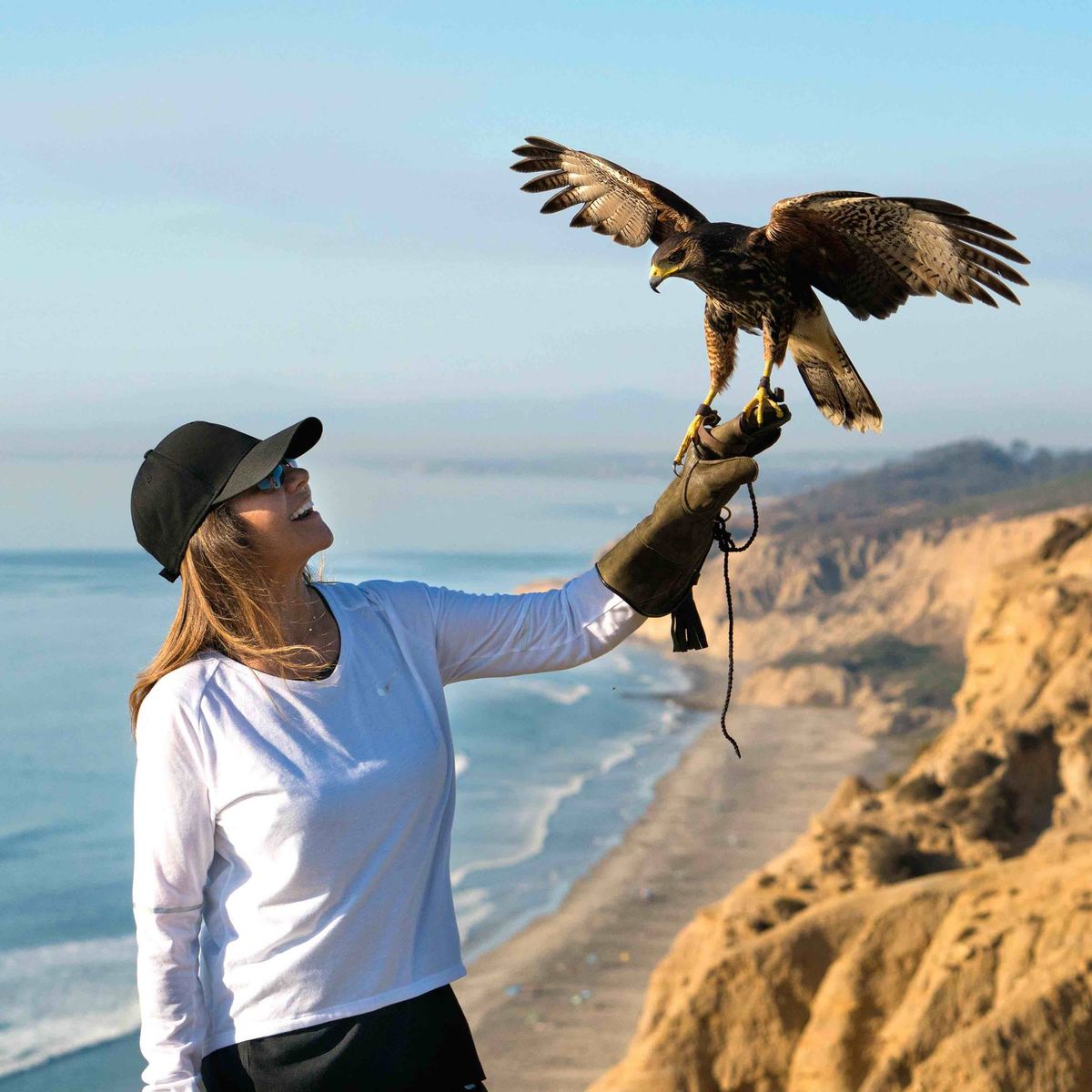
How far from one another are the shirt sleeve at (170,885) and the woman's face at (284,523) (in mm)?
290

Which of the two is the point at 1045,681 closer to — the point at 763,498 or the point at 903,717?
the point at 903,717

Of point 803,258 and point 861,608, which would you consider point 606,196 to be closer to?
point 803,258

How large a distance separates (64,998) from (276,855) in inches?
724

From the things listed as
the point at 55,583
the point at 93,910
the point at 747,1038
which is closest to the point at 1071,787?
the point at 747,1038

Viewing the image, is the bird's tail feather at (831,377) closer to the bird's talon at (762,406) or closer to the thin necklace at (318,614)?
the bird's talon at (762,406)

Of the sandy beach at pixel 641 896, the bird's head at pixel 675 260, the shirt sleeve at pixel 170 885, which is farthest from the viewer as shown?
the sandy beach at pixel 641 896

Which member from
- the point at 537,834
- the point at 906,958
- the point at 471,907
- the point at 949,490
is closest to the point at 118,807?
the point at 537,834

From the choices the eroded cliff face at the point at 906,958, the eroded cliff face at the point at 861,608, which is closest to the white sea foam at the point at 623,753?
the eroded cliff face at the point at 861,608

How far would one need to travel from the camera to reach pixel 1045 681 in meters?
13.9

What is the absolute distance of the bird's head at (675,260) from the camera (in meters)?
3.29

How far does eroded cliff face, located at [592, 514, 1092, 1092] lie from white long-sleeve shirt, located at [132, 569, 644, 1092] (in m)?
4.71

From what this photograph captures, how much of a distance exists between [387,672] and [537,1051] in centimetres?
1365

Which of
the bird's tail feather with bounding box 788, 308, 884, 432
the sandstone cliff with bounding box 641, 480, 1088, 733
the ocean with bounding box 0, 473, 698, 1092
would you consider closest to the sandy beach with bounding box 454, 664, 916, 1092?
the ocean with bounding box 0, 473, 698, 1092

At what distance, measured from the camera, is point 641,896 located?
2152 centimetres
